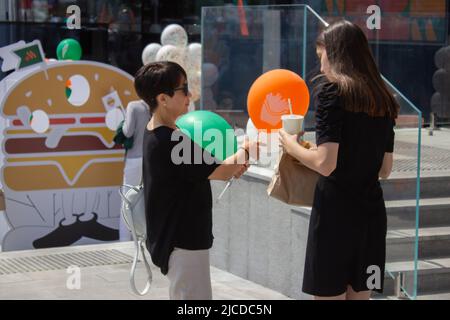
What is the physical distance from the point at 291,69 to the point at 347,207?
2.88m

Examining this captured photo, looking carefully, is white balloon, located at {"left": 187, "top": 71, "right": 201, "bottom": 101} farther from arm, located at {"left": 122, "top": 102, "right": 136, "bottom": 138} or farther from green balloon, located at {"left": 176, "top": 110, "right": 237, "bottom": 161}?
green balloon, located at {"left": 176, "top": 110, "right": 237, "bottom": 161}

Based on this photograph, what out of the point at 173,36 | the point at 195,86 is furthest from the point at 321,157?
the point at 173,36

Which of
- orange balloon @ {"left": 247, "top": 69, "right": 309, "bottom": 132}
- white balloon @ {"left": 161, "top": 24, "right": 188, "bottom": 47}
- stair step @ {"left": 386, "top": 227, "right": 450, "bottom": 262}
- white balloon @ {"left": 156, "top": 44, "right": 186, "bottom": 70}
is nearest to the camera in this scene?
orange balloon @ {"left": 247, "top": 69, "right": 309, "bottom": 132}

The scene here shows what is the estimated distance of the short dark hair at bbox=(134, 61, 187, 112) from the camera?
3670 millimetres

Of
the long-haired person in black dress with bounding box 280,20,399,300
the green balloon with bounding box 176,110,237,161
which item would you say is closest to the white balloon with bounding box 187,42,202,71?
the green balloon with bounding box 176,110,237,161

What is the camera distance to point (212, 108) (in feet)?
24.2

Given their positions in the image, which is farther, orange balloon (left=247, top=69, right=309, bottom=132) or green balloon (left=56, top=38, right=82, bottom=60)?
green balloon (left=56, top=38, right=82, bottom=60)

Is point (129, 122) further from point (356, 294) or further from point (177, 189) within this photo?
point (356, 294)

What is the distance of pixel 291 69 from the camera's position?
20.9 ft

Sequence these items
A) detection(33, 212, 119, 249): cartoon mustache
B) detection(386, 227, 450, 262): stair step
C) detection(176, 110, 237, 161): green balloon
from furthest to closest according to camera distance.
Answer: detection(33, 212, 119, 249): cartoon mustache → detection(386, 227, 450, 262): stair step → detection(176, 110, 237, 161): green balloon

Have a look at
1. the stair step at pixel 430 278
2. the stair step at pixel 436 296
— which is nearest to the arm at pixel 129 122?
the stair step at pixel 430 278
